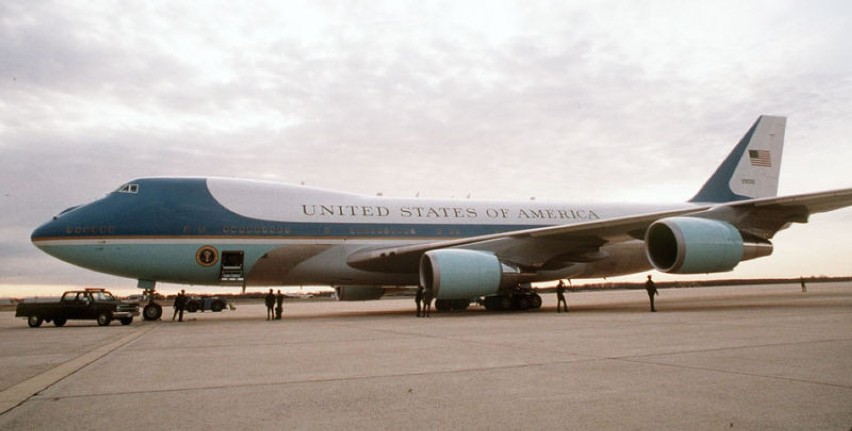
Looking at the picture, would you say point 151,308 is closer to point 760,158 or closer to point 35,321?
point 35,321

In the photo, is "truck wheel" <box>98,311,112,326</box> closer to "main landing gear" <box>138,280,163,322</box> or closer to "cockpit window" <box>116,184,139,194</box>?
"main landing gear" <box>138,280,163,322</box>

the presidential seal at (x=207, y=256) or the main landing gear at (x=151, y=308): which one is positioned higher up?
the presidential seal at (x=207, y=256)

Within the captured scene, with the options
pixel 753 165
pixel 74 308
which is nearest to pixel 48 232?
pixel 74 308

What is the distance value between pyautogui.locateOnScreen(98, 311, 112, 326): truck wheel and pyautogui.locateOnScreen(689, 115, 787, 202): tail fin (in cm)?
1993

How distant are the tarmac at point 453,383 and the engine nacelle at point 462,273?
18.1ft

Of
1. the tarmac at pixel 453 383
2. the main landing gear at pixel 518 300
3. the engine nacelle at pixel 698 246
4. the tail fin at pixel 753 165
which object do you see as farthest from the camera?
the tail fin at pixel 753 165

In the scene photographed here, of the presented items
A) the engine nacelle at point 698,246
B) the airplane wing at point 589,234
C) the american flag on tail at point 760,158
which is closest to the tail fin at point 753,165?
the american flag on tail at point 760,158

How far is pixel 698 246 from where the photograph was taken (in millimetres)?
13789

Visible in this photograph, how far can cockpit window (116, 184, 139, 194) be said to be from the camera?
15.9 meters

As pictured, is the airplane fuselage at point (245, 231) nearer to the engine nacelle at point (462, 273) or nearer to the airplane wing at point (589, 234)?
the airplane wing at point (589, 234)

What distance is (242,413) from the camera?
4043mm

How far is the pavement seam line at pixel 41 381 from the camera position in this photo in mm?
4547

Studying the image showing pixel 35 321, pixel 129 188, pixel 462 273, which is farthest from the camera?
pixel 129 188

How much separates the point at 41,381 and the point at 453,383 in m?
3.78
